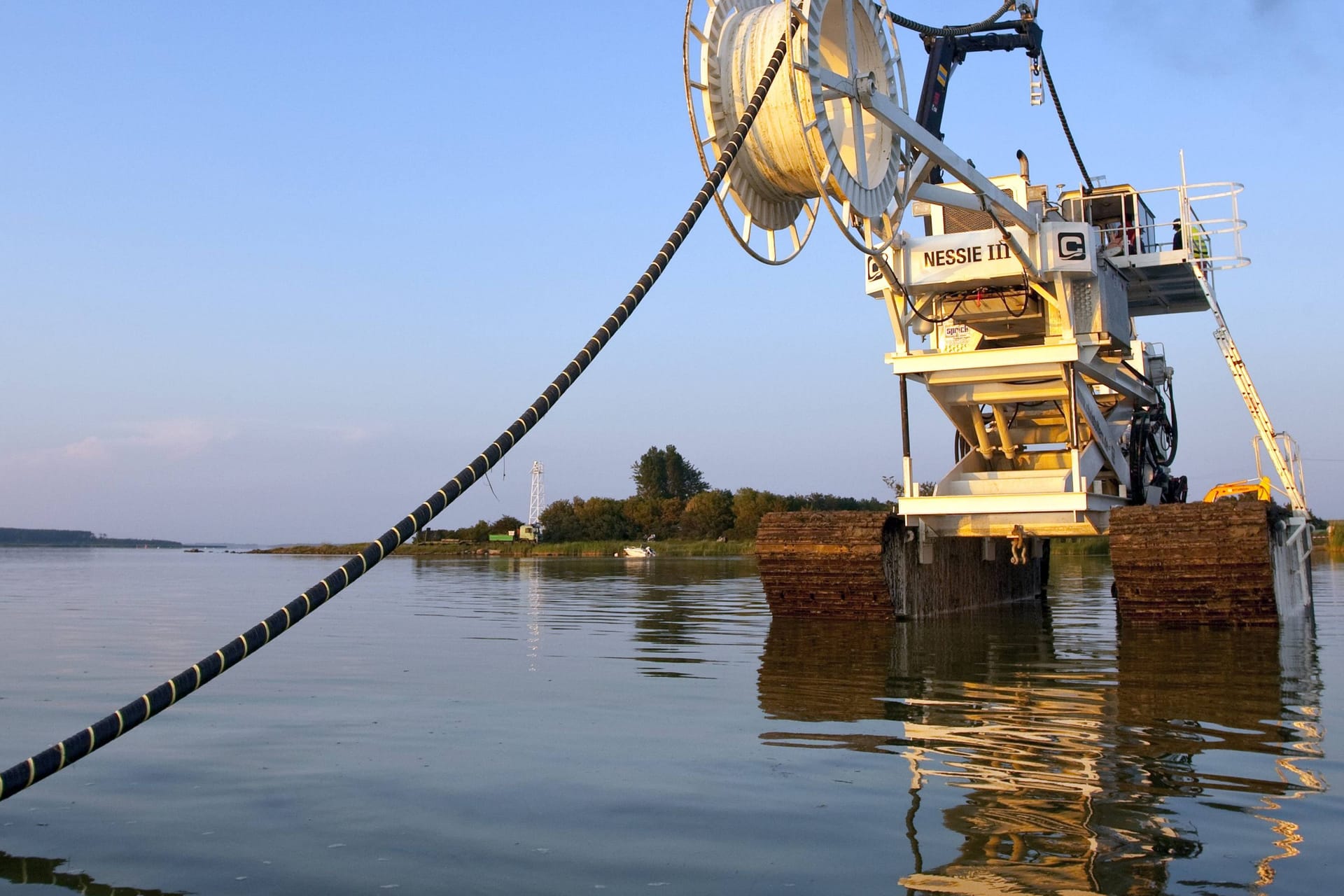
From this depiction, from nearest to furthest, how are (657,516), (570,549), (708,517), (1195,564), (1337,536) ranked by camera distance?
(1195,564) < (1337,536) < (570,549) < (708,517) < (657,516)

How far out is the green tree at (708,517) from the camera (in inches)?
3024

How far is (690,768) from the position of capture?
6590 mm

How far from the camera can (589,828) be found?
5.30 meters

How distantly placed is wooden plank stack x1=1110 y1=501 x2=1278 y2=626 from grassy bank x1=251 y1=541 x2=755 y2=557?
4698cm

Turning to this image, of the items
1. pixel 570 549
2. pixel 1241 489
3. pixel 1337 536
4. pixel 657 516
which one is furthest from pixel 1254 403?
pixel 657 516

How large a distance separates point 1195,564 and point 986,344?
5.28m

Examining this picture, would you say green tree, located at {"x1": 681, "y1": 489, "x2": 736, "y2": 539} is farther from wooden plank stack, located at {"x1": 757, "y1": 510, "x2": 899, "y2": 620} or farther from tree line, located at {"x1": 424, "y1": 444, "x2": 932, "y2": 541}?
wooden plank stack, located at {"x1": 757, "y1": 510, "x2": 899, "y2": 620}

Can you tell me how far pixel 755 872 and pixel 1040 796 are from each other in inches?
74.3

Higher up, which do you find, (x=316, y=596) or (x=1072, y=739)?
(x=316, y=596)

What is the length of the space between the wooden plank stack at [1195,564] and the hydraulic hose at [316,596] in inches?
374

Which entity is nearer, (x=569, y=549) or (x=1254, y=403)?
(x=1254, y=403)

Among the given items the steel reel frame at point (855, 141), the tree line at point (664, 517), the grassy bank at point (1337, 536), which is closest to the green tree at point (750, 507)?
the tree line at point (664, 517)

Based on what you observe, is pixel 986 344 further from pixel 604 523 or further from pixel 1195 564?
pixel 604 523

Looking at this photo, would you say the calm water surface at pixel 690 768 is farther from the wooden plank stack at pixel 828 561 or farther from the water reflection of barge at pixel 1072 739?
the wooden plank stack at pixel 828 561
